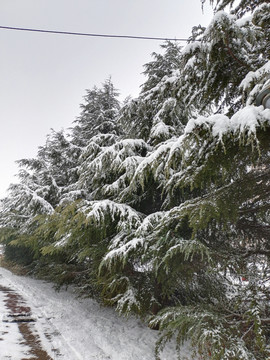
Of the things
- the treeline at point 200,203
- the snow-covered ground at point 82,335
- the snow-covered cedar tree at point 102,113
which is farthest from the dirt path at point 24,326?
the snow-covered cedar tree at point 102,113

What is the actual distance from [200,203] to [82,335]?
13.8 feet

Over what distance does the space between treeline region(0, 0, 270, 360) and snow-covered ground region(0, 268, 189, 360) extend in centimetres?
55

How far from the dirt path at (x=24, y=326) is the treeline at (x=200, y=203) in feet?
5.36

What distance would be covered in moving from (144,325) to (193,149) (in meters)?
5.61

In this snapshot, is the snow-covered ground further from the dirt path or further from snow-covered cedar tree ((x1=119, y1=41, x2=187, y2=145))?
snow-covered cedar tree ((x1=119, y1=41, x2=187, y2=145))

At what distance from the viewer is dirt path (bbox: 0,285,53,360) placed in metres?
3.81

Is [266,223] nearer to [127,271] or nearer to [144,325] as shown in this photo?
[127,271]

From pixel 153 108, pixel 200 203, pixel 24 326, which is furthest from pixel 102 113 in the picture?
pixel 24 326

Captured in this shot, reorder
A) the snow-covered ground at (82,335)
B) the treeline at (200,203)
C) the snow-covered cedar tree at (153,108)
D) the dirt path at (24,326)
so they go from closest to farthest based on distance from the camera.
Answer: the treeline at (200,203) < the dirt path at (24,326) < the snow-covered ground at (82,335) < the snow-covered cedar tree at (153,108)

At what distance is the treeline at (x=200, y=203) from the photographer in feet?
7.61

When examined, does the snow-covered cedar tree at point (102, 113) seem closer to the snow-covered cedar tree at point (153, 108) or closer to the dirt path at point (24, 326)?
the snow-covered cedar tree at point (153, 108)

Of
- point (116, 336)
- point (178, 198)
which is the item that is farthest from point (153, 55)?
point (116, 336)

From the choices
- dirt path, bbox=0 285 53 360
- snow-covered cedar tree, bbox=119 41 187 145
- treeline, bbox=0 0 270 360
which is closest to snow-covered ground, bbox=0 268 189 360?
dirt path, bbox=0 285 53 360

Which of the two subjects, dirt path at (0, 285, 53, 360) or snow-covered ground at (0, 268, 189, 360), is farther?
snow-covered ground at (0, 268, 189, 360)
